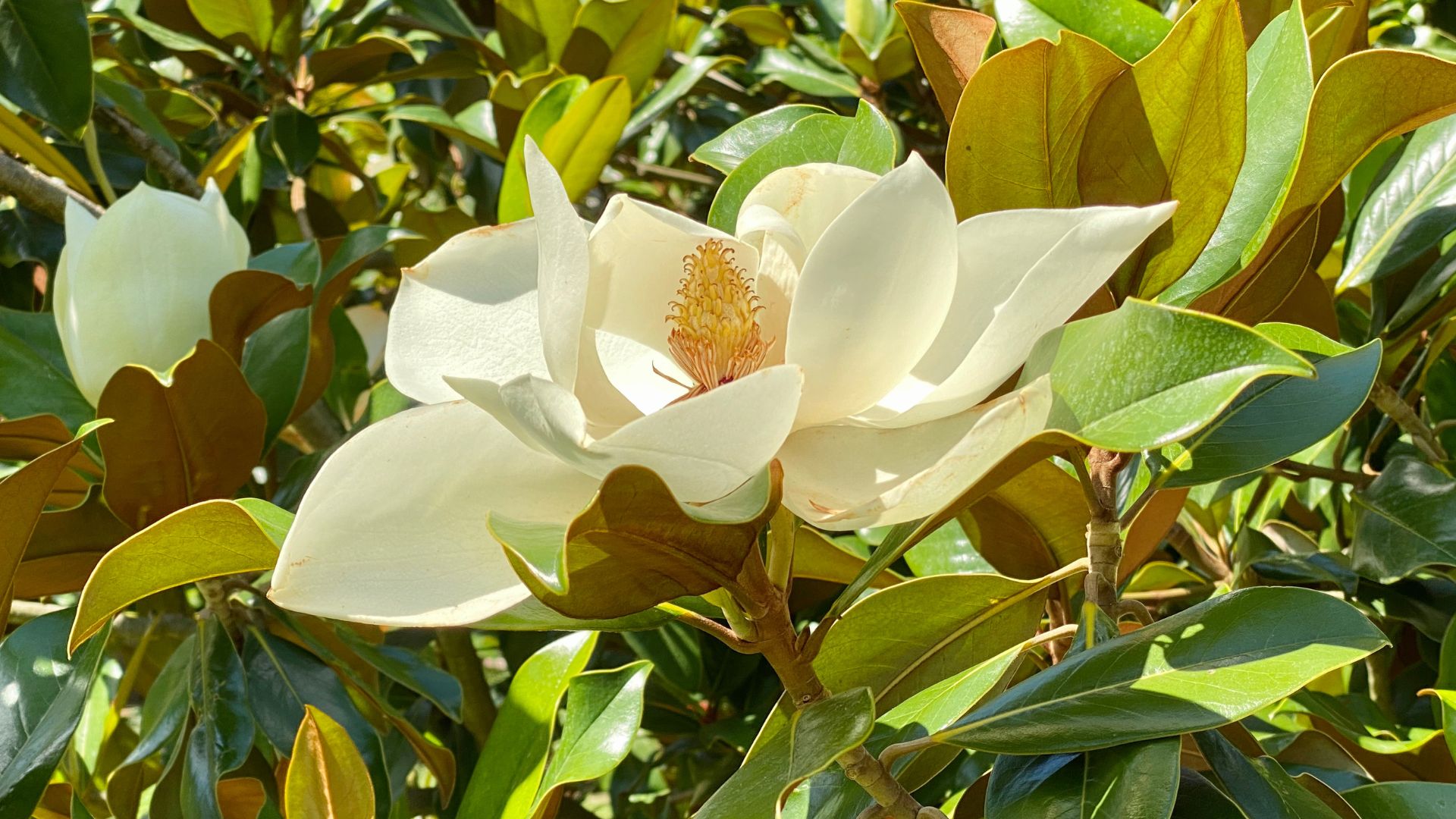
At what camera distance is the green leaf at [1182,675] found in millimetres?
582

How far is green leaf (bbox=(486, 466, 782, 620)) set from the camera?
0.48 meters

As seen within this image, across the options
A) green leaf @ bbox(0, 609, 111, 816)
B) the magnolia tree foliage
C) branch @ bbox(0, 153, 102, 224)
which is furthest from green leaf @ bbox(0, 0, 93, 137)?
green leaf @ bbox(0, 609, 111, 816)

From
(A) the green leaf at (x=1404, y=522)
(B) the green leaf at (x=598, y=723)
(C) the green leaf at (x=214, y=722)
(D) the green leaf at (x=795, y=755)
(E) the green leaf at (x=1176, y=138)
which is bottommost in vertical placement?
(C) the green leaf at (x=214, y=722)

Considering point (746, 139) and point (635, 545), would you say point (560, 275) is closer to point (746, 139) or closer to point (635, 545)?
point (635, 545)

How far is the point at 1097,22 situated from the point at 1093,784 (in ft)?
1.95

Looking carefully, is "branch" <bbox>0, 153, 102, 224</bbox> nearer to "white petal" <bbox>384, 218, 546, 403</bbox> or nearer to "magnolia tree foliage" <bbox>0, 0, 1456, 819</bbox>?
"magnolia tree foliage" <bbox>0, 0, 1456, 819</bbox>

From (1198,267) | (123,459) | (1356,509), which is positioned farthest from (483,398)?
(1356,509)

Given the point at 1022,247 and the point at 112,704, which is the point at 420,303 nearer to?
the point at 1022,247

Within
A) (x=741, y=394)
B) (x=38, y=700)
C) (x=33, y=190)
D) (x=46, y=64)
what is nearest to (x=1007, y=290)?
(x=741, y=394)

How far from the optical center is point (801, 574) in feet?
3.16

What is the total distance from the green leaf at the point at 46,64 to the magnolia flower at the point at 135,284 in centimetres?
16

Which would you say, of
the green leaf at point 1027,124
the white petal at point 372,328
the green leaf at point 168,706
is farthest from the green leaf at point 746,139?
the white petal at point 372,328

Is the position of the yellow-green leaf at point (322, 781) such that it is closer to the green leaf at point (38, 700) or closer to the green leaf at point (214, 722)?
the green leaf at point (38, 700)

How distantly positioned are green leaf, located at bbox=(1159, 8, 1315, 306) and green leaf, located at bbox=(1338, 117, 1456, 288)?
0.39 metres
